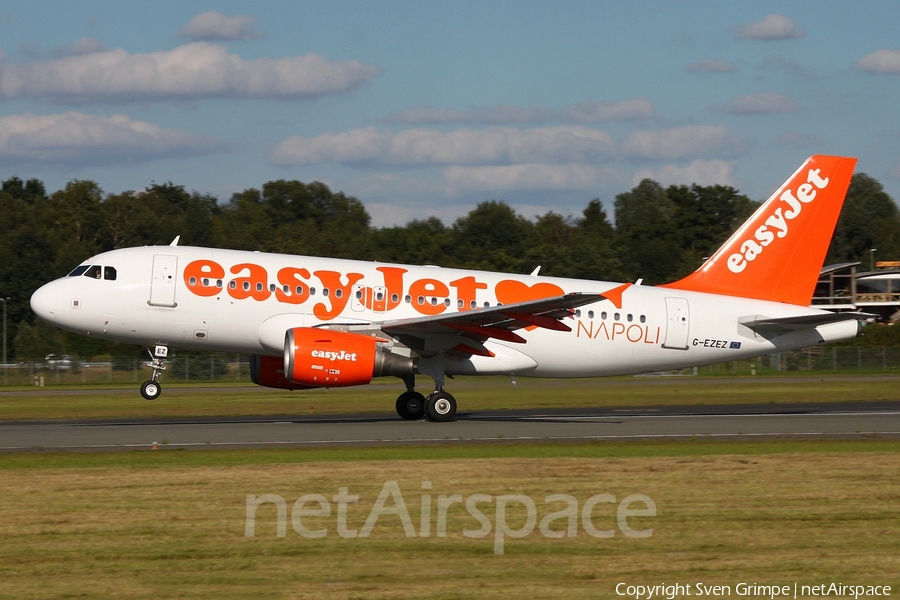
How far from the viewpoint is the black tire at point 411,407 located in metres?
28.6

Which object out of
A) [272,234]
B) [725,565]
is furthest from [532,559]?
[272,234]

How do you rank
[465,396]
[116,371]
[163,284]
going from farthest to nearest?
[116,371]
[465,396]
[163,284]

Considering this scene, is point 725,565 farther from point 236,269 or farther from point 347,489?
point 236,269

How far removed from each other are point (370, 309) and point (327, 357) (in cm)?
277

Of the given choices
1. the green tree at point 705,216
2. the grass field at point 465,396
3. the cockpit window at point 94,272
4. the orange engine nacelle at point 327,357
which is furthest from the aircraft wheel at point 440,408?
the green tree at point 705,216

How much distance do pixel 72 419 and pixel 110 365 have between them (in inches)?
1083

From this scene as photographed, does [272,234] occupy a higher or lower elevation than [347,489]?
higher

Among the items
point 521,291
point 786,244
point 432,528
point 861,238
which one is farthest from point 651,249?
point 432,528

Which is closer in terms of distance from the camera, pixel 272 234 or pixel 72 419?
pixel 72 419

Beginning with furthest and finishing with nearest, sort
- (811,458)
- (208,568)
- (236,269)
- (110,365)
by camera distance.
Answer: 1. (110,365)
2. (236,269)
3. (811,458)
4. (208,568)

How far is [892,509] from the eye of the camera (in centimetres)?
1422

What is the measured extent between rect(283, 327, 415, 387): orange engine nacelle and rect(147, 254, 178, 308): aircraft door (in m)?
3.36

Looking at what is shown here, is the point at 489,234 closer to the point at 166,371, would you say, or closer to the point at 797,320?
the point at 166,371

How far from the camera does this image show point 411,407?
28641mm
